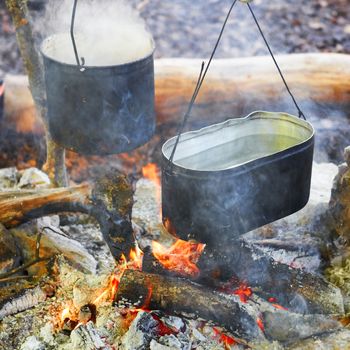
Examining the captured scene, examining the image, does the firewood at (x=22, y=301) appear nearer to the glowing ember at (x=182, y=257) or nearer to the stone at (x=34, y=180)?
the glowing ember at (x=182, y=257)

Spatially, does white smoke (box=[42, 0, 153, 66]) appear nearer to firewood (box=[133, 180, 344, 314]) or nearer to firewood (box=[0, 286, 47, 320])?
firewood (box=[133, 180, 344, 314])

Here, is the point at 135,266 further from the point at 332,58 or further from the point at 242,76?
the point at 332,58

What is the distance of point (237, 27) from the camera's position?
7754 mm

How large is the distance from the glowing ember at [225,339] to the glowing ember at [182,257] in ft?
1.24

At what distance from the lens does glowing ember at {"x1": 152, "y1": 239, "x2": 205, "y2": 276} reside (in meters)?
3.24

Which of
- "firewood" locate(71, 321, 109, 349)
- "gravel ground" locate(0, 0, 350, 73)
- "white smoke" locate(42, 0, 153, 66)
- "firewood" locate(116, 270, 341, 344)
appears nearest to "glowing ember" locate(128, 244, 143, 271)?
"firewood" locate(116, 270, 341, 344)

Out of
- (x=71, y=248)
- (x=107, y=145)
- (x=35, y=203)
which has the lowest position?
(x=71, y=248)

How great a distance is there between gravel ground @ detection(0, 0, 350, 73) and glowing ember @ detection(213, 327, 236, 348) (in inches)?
191

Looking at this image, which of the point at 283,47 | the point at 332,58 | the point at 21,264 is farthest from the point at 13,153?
the point at 283,47

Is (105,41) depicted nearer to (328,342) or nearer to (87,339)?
(87,339)

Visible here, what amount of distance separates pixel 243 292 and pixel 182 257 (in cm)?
43

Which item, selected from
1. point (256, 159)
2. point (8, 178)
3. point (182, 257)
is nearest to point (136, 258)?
point (182, 257)

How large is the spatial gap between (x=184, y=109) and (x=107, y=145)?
6.32 ft

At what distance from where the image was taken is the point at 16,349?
296 centimetres
